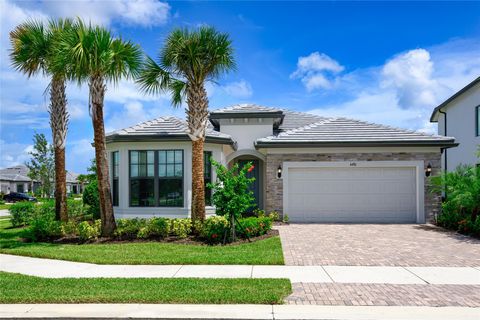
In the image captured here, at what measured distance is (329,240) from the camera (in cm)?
1027

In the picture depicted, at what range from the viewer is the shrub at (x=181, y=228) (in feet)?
34.8

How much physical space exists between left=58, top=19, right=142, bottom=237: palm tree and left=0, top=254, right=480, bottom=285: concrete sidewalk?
3.41 m

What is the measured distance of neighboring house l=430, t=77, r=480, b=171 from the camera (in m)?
17.5

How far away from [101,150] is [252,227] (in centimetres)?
549

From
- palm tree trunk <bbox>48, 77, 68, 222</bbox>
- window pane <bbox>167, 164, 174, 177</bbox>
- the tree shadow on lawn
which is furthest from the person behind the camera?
window pane <bbox>167, 164, 174, 177</bbox>

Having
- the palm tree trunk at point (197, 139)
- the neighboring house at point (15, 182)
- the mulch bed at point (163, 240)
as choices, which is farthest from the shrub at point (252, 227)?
the neighboring house at point (15, 182)

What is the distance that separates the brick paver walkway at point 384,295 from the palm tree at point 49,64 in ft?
31.3

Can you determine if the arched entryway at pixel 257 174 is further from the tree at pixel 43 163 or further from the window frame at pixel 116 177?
the tree at pixel 43 163

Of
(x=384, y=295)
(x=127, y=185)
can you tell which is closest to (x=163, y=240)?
(x=127, y=185)

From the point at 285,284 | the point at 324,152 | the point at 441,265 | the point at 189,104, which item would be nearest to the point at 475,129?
the point at 324,152

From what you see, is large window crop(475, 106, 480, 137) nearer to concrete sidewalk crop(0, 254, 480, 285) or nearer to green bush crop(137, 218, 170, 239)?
concrete sidewalk crop(0, 254, 480, 285)

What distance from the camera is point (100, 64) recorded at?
31.8 ft

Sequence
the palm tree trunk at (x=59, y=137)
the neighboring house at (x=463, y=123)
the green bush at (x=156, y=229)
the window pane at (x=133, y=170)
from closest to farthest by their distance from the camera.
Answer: the green bush at (x=156, y=229) → the palm tree trunk at (x=59, y=137) → the window pane at (x=133, y=170) → the neighboring house at (x=463, y=123)

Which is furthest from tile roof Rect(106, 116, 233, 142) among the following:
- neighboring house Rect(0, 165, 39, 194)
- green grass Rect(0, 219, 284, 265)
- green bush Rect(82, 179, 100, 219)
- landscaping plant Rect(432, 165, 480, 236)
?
neighboring house Rect(0, 165, 39, 194)
